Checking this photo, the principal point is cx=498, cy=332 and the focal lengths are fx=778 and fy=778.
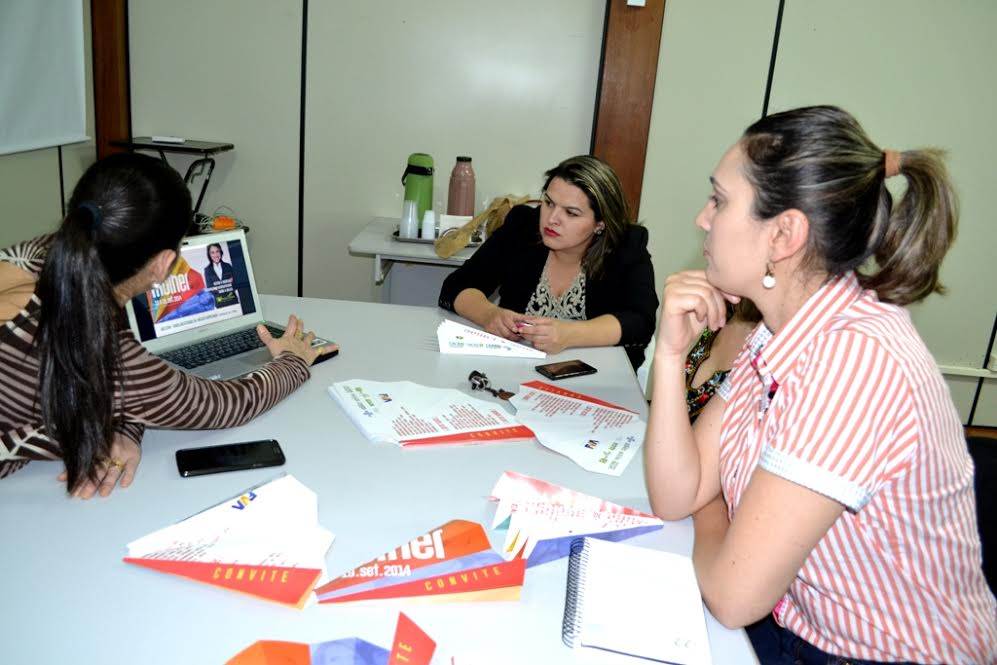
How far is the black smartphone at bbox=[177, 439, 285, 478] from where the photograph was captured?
1278mm

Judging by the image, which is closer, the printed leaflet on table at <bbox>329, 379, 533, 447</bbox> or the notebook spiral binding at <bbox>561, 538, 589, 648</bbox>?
the notebook spiral binding at <bbox>561, 538, 589, 648</bbox>

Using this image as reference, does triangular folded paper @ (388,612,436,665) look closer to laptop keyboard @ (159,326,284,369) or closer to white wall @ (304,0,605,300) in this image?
laptop keyboard @ (159,326,284,369)

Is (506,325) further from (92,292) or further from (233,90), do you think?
(233,90)

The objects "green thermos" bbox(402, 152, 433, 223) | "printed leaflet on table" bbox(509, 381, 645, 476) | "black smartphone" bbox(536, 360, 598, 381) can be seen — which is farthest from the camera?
"green thermos" bbox(402, 152, 433, 223)

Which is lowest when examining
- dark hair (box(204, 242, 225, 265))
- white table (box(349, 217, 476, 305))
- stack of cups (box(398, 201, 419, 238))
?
white table (box(349, 217, 476, 305))

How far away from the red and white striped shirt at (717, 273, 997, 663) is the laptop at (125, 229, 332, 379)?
1.16m

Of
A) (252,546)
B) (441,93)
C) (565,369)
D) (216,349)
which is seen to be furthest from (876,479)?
(441,93)

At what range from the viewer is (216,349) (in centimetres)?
176

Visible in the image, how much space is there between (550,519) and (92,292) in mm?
746

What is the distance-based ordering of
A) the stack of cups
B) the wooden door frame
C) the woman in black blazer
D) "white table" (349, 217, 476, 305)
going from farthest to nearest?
the wooden door frame < the stack of cups < "white table" (349, 217, 476, 305) < the woman in black blazer

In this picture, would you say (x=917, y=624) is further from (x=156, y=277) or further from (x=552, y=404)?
(x=156, y=277)

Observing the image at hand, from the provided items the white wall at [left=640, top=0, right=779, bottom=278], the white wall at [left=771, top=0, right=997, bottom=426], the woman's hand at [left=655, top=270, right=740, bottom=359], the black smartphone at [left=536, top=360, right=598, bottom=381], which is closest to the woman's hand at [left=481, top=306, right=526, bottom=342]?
the black smartphone at [left=536, top=360, right=598, bottom=381]

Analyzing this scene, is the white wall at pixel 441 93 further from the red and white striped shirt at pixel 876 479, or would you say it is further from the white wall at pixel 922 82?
the red and white striped shirt at pixel 876 479

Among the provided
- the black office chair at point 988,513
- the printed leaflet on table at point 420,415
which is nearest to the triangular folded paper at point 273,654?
the printed leaflet on table at point 420,415
